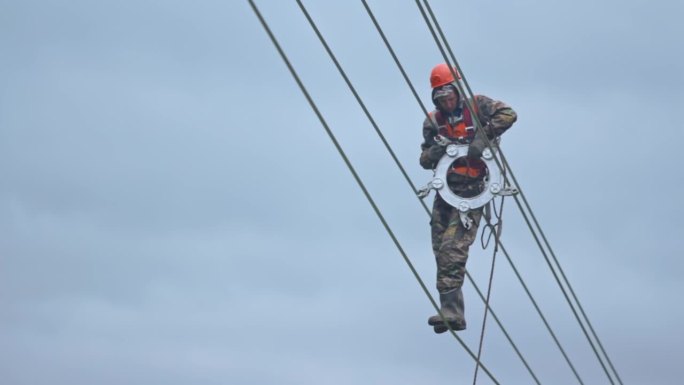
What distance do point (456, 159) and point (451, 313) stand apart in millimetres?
1878

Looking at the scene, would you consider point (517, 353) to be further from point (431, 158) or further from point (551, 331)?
point (431, 158)

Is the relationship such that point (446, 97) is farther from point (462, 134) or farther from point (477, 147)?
point (477, 147)

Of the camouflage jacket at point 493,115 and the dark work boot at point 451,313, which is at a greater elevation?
the camouflage jacket at point 493,115

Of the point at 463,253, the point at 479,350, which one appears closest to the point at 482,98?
the point at 463,253

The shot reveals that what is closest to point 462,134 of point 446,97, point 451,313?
point 446,97

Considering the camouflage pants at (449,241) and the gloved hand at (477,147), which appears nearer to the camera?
the camouflage pants at (449,241)

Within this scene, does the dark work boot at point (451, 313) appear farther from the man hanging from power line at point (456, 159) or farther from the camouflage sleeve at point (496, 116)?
the camouflage sleeve at point (496, 116)

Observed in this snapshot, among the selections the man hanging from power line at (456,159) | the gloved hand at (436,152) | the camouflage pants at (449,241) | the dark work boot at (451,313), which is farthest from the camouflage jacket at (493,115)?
the dark work boot at (451,313)

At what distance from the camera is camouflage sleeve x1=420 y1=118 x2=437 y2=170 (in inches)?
742

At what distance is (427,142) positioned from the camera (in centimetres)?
1895

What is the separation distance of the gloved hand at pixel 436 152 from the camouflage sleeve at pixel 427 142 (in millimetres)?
59

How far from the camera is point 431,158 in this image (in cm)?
1878

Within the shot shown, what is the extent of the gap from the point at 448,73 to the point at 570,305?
3.33 metres

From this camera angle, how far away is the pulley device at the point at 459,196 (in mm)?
18484
